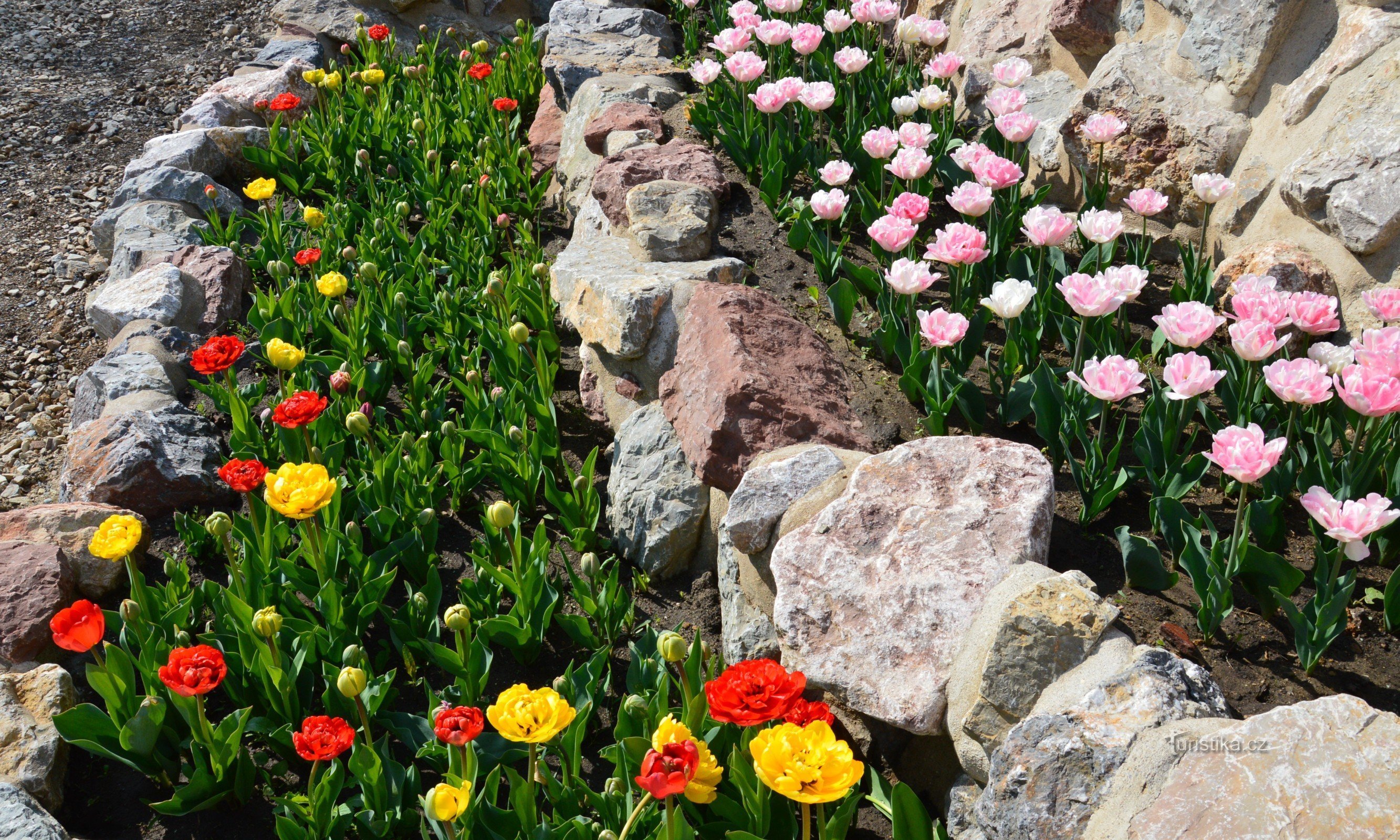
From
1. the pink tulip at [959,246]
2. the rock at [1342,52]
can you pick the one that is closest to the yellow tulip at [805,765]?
the pink tulip at [959,246]

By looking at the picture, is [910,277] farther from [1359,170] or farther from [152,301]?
[152,301]

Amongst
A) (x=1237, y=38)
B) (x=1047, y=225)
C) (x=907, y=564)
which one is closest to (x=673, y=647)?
(x=907, y=564)

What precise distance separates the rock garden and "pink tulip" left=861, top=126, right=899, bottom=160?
0.01 meters

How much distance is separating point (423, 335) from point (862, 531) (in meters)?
2.00

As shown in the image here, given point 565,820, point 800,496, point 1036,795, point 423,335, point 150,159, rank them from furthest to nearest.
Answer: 1. point 150,159
2. point 423,335
3. point 800,496
4. point 565,820
5. point 1036,795

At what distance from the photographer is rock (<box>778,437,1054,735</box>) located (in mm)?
2049

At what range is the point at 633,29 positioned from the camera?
18.6 ft

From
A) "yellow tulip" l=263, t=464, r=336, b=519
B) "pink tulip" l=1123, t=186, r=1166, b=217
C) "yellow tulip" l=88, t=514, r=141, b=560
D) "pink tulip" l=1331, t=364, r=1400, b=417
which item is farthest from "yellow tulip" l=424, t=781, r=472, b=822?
"pink tulip" l=1123, t=186, r=1166, b=217

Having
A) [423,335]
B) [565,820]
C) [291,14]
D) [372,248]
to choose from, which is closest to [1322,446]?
[565,820]

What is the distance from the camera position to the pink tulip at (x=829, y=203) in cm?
316

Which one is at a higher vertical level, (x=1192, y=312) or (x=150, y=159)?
(x=1192, y=312)

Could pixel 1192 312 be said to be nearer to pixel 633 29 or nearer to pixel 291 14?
pixel 633 29

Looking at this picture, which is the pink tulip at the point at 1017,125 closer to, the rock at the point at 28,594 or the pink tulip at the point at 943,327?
the pink tulip at the point at 943,327

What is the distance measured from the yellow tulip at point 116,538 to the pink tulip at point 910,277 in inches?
75.4
